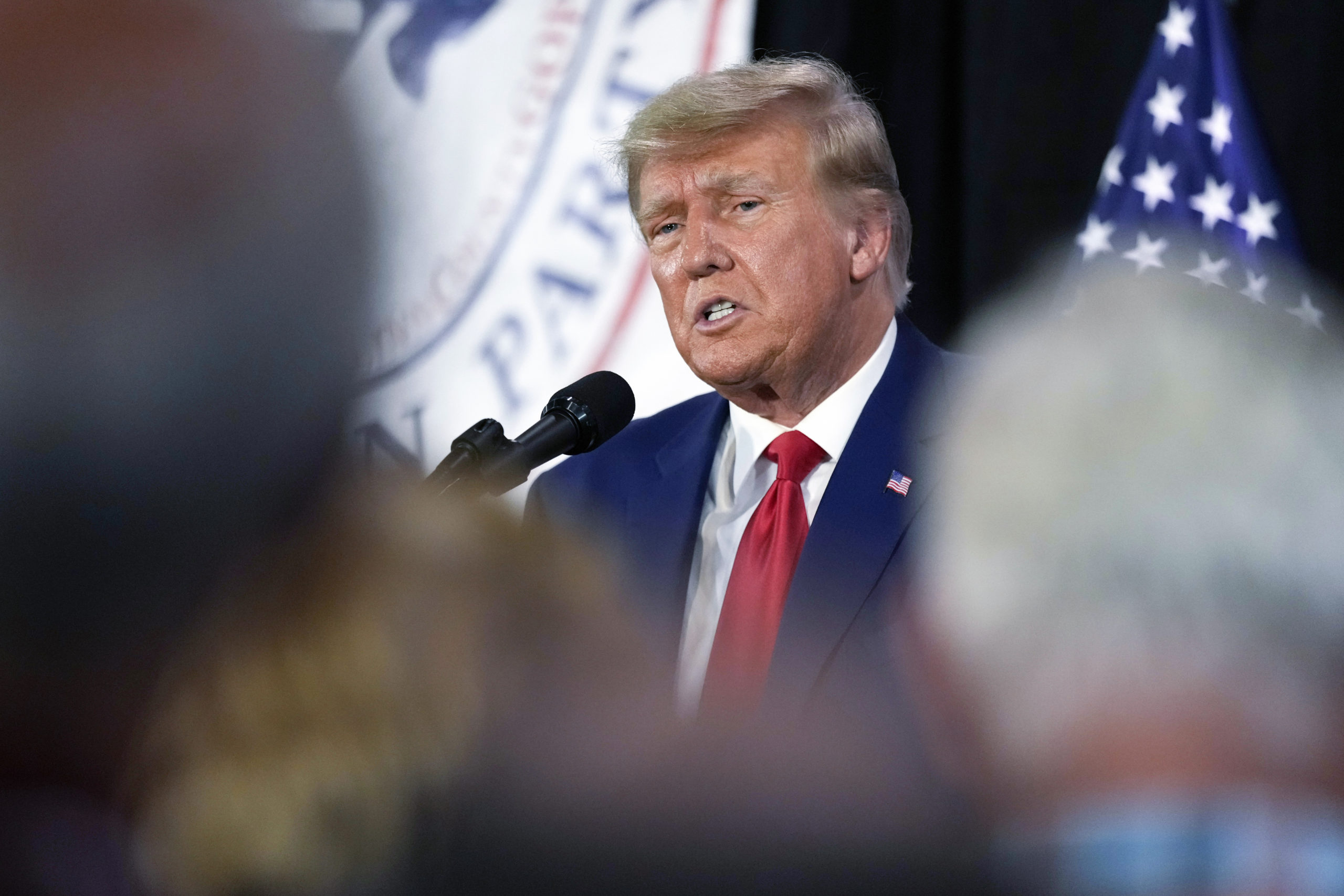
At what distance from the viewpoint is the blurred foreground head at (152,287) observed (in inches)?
15.2

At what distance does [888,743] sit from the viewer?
656 mm

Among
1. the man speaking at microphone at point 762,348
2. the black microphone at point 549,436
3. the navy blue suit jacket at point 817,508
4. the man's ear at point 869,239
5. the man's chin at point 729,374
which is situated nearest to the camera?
the black microphone at point 549,436

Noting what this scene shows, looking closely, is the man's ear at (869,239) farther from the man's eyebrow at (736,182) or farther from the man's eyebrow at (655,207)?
the man's eyebrow at (655,207)

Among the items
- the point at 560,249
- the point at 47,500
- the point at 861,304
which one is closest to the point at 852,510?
the point at 861,304

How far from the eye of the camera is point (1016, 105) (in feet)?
8.49

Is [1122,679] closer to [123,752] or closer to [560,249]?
[123,752]

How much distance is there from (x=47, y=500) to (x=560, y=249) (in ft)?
7.36

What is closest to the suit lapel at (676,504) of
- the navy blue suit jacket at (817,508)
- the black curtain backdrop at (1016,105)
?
the navy blue suit jacket at (817,508)

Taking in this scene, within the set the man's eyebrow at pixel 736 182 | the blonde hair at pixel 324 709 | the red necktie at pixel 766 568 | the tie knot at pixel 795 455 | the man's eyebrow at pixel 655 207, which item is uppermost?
the man's eyebrow at pixel 736 182

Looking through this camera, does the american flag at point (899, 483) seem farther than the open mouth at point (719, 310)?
No

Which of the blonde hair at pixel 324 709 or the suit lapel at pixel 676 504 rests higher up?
the blonde hair at pixel 324 709

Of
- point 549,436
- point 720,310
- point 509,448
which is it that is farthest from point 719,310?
point 509,448

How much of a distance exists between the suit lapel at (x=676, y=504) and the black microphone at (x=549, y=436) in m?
0.39

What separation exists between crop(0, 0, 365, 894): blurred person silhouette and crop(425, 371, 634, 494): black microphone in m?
0.60
